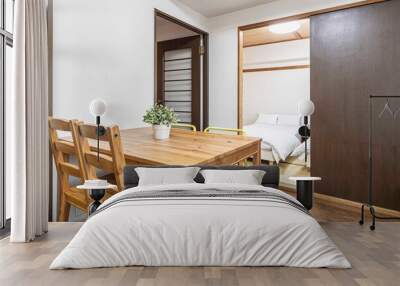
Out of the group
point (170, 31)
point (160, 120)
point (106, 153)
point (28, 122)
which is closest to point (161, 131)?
point (160, 120)

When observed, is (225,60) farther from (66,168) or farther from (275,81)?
(66,168)

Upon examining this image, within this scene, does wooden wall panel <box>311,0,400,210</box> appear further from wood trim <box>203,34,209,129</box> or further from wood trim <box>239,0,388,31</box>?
wood trim <box>203,34,209,129</box>

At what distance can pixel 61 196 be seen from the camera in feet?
9.11

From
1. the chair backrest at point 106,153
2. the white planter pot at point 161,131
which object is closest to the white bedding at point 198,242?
the chair backrest at point 106,153

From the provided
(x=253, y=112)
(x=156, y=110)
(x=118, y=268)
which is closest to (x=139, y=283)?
(x=118, y=268)

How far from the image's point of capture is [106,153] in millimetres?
2482

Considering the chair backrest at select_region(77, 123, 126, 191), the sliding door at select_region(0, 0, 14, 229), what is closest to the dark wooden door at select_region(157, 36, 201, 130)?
the chair backrest at select_region(77, 123, 126, 191)

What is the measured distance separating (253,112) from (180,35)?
2187 mm

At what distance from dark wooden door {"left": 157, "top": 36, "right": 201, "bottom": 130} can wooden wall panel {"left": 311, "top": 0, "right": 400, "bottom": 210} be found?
4.95 feet

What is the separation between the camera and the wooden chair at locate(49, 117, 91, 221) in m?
2.50

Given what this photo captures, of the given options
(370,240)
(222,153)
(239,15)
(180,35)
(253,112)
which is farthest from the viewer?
(253,112)

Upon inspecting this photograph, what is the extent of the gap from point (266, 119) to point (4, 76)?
4.36 metres

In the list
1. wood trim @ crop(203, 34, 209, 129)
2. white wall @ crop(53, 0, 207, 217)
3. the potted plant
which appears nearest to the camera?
white wall @ crop(53, 0, 207, 217)

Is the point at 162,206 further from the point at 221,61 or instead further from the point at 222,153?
the point at 221,61
